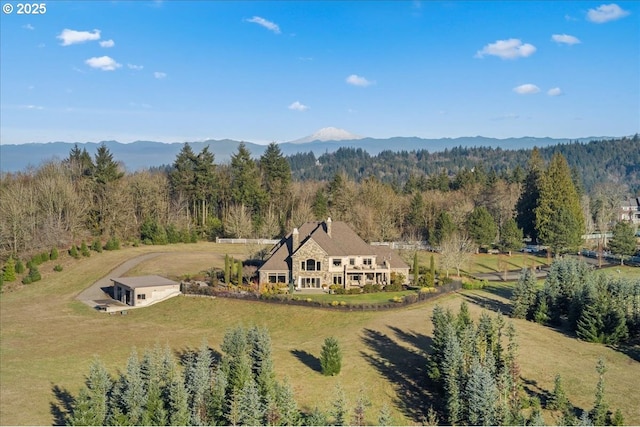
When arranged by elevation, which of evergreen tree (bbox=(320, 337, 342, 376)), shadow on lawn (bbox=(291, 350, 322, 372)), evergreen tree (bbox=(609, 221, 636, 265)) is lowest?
shadow on lawn (bbox=(291, 350, 322, 372))

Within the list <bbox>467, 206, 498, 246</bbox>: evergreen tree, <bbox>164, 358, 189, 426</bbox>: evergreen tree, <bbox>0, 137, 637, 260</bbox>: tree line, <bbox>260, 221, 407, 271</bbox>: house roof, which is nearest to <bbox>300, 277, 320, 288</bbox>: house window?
<bbox>260, 221, 407, 271</bbox>: house roof

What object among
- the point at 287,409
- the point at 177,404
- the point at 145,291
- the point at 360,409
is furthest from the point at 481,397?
the point at 145,291

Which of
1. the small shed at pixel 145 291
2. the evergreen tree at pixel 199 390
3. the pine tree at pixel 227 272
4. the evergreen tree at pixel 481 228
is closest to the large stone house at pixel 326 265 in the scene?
the pine tree at pixel 227 272

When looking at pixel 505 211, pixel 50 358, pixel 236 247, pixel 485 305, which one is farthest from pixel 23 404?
pixel 505 211

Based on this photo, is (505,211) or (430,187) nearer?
(505,211)

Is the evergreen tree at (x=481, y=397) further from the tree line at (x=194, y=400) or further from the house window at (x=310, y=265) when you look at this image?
the house window at (x=310, y=265)

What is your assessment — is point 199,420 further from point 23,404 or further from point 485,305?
point 485,305

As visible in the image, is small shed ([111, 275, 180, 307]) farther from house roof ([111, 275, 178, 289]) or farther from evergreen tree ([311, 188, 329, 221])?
evergreen tree ([311, 188, 329, 221])

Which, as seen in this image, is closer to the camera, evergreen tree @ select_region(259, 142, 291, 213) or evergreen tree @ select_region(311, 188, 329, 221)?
evergreen tree @ select_region(311, 188, 329, 221)
